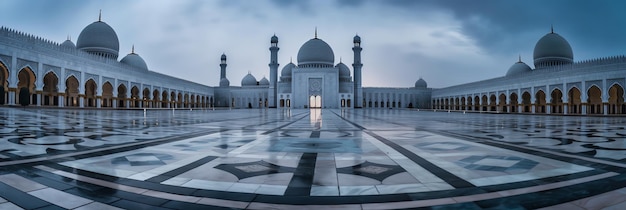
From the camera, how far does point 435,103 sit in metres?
52.8

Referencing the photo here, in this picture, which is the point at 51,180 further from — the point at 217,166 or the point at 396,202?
the point at 396,202

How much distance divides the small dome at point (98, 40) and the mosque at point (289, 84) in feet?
0.34

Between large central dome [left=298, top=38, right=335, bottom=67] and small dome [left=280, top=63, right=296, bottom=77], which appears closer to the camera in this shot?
large central dome [left=298, top=38, right=335, bottom=67]

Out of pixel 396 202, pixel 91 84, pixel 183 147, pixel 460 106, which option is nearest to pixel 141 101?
pixel 91 84

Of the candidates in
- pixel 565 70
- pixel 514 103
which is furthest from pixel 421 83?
pixel 565 70

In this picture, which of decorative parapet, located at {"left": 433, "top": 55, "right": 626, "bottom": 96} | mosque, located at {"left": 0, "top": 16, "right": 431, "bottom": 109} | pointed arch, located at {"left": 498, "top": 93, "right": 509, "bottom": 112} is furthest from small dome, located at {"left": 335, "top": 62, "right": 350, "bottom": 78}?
pointed arch, located at {"left": 498, "top": 93, "right": 509, "bottom": 112}

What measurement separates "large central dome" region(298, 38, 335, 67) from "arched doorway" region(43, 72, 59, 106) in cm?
3029

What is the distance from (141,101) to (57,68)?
1134 centimetres

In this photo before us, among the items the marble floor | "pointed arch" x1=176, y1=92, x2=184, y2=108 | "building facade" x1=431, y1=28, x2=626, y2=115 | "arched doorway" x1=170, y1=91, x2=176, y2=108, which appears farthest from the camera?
"pointed arch" x1=176, y1=92, x2=184, y2=108

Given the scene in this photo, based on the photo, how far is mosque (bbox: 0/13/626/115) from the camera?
853 inches

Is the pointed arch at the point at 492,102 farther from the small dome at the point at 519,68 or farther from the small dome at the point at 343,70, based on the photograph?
the small dome at the point at 343,70

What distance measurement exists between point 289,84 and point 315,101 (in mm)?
5026

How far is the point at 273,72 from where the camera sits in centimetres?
5059

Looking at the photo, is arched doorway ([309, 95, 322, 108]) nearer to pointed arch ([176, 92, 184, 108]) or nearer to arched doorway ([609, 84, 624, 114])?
pointed arch ([176, 92, 184, 108])
